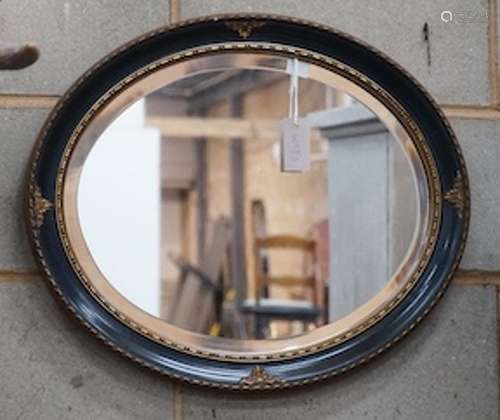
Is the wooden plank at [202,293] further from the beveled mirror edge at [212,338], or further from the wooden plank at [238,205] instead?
the beveled mirror edge at [212,338]

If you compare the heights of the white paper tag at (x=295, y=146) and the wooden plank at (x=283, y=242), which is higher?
the white paper tag at (x=295, y=146)

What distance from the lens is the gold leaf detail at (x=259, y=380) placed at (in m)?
1.37

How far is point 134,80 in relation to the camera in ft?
4.42

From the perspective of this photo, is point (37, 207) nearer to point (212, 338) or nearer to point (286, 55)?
point (212, 338)

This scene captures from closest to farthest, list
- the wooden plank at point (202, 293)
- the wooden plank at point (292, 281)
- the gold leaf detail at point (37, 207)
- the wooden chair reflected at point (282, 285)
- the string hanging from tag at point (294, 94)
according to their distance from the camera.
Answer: the gold leaf detail at point (37, 207) → the string hanging from tag at point (294, 94) → the wooden plank at point (202, 293) → the wooden chair reflected at point (282, 285) → the wooden plank at point (292, 281)

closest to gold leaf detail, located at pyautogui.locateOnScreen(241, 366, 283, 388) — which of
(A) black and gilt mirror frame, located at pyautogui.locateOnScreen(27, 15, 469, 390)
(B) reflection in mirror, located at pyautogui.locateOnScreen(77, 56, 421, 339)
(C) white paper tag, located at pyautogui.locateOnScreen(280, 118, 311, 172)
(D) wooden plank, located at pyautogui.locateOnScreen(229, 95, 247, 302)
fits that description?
(A) black and gilt mirror frame, located at pyautogui.locateOnScreen(27, 15, 469, 390)

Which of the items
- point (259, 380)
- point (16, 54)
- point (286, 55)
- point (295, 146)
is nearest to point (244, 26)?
point (286, 55)

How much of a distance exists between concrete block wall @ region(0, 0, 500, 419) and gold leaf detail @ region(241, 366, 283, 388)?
33 mm

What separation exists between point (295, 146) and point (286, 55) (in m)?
0.15

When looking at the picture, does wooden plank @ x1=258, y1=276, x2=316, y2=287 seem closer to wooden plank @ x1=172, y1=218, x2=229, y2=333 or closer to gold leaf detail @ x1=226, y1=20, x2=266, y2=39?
wooden plank @ x1=172, y1=218, x2=229, y2=333

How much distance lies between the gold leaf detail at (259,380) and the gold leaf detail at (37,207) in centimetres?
40

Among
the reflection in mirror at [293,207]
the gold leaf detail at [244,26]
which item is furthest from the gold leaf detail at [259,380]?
the gold leaf detail at [244,26]

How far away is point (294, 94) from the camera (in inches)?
58.4

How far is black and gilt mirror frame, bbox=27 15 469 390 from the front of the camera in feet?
4.33
